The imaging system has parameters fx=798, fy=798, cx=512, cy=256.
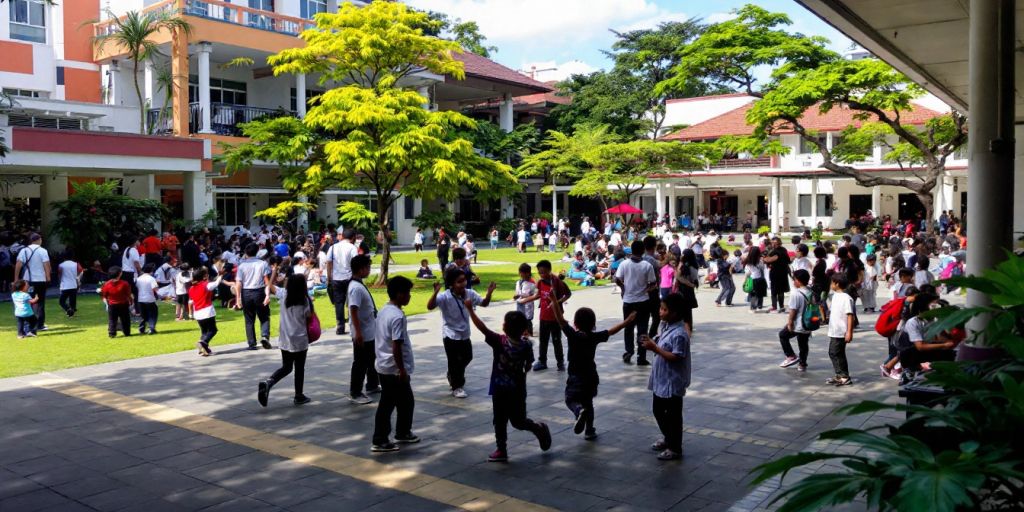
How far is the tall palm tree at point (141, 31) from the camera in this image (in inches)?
1025

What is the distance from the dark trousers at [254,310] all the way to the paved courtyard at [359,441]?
84 centimetres

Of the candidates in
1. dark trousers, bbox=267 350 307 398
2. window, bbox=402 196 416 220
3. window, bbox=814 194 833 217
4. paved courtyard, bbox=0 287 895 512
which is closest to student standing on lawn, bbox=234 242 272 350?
paved courtyard, bbox=0 287 895 512

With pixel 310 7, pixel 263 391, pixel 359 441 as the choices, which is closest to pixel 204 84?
pixel 310 7

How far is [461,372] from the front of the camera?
29.0 feet

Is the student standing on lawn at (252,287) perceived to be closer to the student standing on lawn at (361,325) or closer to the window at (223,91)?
the student standing on lawn at (361,325)

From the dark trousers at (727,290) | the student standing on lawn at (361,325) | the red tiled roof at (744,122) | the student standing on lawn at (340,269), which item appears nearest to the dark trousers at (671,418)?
the student standing on lawn at (361,325)

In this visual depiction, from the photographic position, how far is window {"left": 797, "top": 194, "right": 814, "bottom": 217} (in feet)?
157

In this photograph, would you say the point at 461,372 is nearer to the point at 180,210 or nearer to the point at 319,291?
the point at 319,291

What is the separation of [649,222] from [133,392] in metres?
37.8

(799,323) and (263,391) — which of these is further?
(799,323)

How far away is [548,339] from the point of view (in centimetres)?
1009

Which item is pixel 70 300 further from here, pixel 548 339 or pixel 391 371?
pixel 391 371

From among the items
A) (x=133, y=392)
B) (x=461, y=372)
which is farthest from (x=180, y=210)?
Answer: (x=461, y=372)

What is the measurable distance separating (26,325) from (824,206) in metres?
43.7
